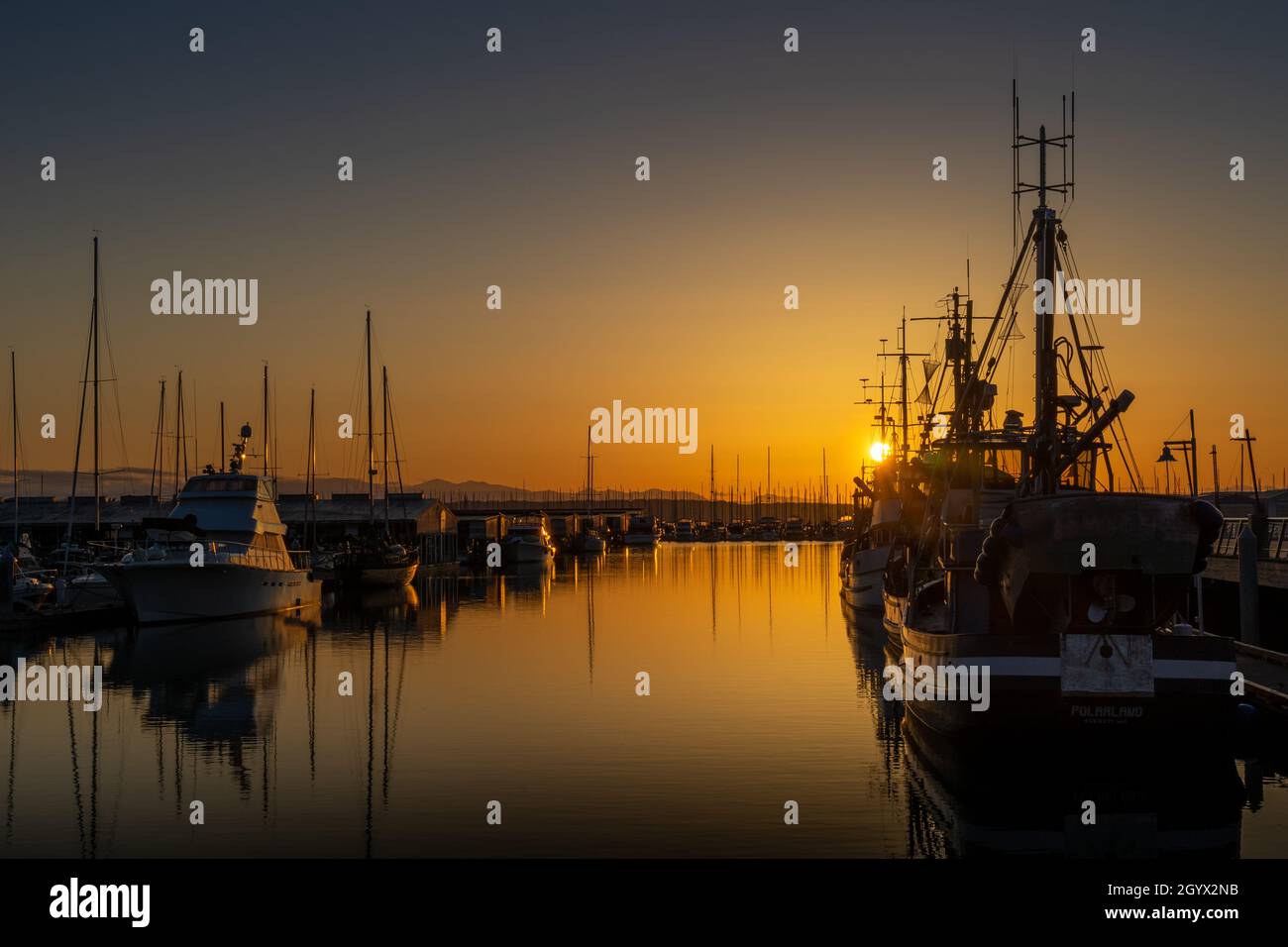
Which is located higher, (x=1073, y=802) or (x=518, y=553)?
(x=518, y=553)

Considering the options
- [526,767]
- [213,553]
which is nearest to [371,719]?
[526,767]

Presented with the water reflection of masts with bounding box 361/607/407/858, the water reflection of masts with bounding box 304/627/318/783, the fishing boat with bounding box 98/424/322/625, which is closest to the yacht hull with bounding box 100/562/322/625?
the fishing boat with bounding box 98/424/322/625

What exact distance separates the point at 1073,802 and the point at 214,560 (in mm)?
39212

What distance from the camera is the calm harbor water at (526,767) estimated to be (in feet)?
61.9

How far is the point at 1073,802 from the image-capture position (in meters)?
21.1

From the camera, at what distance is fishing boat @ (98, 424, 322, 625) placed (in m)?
49.5

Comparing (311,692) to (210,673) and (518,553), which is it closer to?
(210,673)

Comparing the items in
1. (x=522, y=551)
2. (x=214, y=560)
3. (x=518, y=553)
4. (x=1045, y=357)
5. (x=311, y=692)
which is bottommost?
(x=311, y=692)

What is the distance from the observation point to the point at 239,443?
59.9 metres

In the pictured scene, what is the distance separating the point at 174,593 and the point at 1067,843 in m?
40.1

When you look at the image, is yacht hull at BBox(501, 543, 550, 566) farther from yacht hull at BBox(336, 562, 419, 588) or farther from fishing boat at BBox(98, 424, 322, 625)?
fishing boat at BBox(98, 424, 322, 625)

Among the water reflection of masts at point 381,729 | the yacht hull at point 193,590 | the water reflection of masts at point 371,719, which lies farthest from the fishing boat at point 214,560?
the water reflection of masts at point 381,729

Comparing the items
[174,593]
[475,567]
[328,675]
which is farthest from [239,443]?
[475,567]

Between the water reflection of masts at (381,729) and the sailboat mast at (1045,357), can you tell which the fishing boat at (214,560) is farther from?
the sailboat mast at (1045,357)
